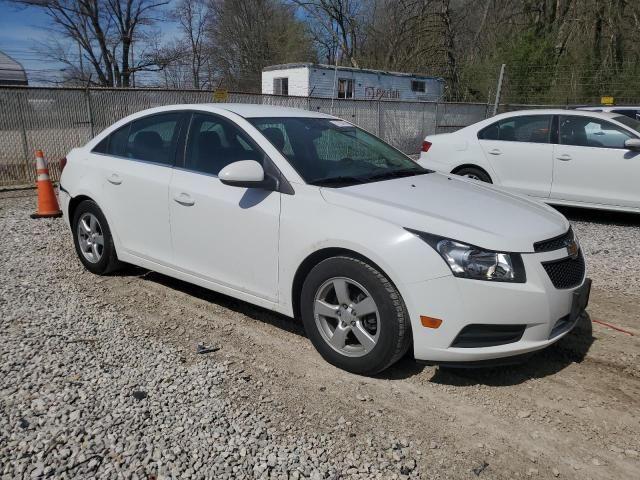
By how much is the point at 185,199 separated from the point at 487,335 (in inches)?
90.9

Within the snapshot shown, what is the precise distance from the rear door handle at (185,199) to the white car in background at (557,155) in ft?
17.2

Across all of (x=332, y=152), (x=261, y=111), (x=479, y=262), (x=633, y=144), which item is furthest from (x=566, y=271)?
(x=633, y=144)

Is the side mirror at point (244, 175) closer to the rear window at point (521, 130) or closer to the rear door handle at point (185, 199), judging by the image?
the rear door handle at point (185, 199)

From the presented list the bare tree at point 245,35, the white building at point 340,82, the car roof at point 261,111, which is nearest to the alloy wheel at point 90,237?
the car roof at point 261,111

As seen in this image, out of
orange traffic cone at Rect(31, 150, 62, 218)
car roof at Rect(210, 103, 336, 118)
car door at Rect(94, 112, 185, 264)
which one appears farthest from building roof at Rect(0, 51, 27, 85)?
car roof at Rect(210, 103, 336, 118)

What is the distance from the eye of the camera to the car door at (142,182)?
416cm

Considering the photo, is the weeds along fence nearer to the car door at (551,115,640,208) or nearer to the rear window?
the rear window

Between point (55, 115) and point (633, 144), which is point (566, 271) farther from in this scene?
point (55, 115)

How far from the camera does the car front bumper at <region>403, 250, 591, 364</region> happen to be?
9.28 feet

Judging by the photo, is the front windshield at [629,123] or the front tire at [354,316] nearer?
the front tire at [354,316]

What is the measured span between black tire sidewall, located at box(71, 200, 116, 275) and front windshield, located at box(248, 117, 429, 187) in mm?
1795

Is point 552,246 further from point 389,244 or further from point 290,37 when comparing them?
point 290,37

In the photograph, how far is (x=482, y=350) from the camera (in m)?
2.91

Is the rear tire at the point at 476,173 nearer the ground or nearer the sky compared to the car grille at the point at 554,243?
nearer the ground
